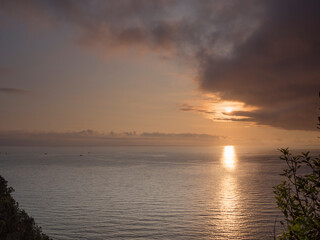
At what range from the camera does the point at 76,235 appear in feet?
148

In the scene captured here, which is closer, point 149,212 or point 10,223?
point 10,223

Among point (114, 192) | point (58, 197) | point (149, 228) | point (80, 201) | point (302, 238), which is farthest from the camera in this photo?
point (114, 192)

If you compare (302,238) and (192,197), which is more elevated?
(302,238)

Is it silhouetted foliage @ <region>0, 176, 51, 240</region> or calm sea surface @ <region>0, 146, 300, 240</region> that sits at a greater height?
silhouetted foliage @ <region>0, 176, 51, 240</region>

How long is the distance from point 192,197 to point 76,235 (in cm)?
4230

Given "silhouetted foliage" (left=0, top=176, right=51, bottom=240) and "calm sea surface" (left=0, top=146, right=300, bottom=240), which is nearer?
"silhouetted foliage" (left=0, top=176, right=51, bottom=240)

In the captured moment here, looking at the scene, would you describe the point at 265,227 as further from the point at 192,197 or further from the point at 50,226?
the point at 50,226

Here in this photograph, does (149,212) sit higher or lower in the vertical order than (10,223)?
lower

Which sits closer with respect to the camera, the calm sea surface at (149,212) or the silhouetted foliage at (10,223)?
the silhouetted foliage at (10,223)

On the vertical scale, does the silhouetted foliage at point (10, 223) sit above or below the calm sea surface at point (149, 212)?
above

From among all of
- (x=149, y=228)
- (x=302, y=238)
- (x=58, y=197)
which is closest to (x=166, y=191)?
(x=58, y=197)

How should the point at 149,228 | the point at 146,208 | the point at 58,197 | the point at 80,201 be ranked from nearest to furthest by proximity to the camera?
1. the point at 149,228
2. the point at 146,208
3. the point at 80,201
4. the point at 58,197

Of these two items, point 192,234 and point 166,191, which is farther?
point 166,191

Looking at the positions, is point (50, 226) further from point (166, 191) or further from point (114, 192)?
point (166, 191)
